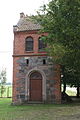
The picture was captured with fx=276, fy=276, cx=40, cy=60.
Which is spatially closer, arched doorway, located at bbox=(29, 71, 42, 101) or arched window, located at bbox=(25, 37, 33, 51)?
arched doorway, located at bbox=(29, 71, 42, 101)

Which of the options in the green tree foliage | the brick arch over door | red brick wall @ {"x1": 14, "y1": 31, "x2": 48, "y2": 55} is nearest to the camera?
the green tree foliage

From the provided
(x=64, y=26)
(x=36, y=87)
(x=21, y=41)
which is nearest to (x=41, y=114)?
(x=64, y=26)

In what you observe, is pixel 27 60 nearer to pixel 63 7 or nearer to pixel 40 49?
pixel 40 49

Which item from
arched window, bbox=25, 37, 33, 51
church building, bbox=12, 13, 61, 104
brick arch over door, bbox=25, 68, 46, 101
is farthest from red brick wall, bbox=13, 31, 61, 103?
brick arch over door, bbox=25, 68, 46, 101

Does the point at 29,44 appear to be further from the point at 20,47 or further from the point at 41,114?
the point at 41,114

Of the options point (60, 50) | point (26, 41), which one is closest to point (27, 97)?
point (26, 41)

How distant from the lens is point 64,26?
734 inches

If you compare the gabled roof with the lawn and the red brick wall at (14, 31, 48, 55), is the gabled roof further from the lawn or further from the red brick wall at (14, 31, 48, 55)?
the lawn

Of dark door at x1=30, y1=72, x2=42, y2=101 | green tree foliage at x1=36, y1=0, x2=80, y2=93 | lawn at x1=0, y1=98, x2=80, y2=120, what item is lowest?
lawn at x1=0, y1=98, x2=80, y2=120

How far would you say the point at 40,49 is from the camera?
3275 centimetres

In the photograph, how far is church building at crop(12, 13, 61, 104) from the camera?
31.8 metres

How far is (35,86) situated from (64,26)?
49.5ft

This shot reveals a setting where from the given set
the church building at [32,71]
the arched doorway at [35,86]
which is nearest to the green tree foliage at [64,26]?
the church building at [32,71]

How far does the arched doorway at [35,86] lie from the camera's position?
106 ft
